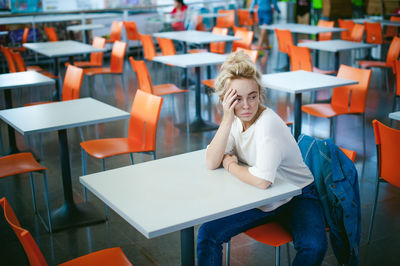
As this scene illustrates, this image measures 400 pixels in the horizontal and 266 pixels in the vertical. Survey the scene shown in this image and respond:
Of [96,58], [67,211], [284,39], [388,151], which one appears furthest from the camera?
[284,39]

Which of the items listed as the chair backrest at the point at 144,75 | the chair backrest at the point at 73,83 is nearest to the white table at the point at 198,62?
the chair backrest at the point at 144,75

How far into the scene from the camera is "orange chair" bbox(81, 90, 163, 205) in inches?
143

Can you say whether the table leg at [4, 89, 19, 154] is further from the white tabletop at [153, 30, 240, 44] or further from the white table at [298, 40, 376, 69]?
the white table at [298, 40, 376, 69]

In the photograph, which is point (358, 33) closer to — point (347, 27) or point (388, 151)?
point (347, 27)

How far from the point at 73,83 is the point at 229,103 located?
9.71 ft

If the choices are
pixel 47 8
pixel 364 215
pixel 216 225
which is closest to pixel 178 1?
pixel 47 8

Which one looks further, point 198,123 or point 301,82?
point 198,123

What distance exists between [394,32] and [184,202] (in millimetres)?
9601

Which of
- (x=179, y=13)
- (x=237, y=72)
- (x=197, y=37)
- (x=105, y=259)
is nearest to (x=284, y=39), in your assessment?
(x=197, y=37)

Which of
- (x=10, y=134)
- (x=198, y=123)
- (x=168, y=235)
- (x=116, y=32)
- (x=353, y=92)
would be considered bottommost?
(x=168, y=235)

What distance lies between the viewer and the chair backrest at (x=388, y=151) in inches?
115

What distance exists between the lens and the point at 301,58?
6.21 m

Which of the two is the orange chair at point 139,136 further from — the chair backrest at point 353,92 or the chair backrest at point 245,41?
the chair backrest at point 245,41

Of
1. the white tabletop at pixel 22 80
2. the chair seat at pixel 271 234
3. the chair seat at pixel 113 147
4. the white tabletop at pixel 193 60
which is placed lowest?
the chair seat at pixel 271 234
